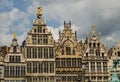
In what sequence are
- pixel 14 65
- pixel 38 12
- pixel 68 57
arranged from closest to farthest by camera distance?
pixel 14 65, pixel 38 12, pixel 68 57

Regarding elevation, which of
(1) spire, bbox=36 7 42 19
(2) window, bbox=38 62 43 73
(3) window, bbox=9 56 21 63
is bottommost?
(2) window, bbox=38 62 43 73

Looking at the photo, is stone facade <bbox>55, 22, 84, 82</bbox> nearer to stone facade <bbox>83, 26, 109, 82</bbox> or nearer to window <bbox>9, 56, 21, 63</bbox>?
stone facade <bbox>83, 26, 109, 82</bbox>

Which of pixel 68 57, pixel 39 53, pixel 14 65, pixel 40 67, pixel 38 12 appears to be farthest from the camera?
pixel 68 57

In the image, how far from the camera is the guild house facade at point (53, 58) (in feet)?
164

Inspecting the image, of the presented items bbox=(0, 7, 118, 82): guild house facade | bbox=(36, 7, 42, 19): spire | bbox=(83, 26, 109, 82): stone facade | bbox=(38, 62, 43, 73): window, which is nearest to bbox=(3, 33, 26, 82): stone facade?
bbox=(0, 7, 118, 82): guild house facade

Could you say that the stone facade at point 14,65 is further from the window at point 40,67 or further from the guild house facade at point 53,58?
the window at point 40,67

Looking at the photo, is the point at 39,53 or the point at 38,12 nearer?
the point at 39,53

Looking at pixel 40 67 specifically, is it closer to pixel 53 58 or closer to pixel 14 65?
pixel 53 58

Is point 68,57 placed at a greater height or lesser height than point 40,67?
greater

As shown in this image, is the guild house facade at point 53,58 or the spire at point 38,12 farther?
the spire at point 38,12

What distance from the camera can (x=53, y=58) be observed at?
50.9 m

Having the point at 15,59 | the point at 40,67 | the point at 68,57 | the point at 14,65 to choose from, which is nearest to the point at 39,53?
the point at 40,67

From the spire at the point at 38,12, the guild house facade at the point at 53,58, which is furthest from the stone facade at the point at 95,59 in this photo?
the spire at the point at 38,12

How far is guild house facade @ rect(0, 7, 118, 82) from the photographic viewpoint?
164 feet
